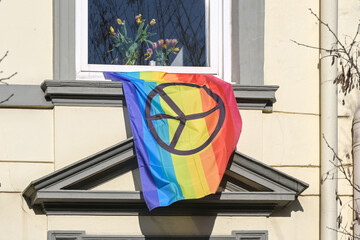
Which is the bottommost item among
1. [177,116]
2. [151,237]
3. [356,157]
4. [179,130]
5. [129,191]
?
[151,237]

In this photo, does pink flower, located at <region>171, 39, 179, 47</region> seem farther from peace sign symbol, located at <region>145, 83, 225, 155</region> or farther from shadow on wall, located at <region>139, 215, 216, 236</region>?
shadow on wall, located at <region>139, 215, 216, 236</region>

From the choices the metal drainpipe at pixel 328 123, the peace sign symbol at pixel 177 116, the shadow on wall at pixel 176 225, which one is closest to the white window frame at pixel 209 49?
the peace sign symbol at pixel 177 116

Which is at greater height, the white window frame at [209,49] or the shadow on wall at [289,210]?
the white window frame at [209,49]

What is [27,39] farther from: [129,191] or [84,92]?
[129,191]

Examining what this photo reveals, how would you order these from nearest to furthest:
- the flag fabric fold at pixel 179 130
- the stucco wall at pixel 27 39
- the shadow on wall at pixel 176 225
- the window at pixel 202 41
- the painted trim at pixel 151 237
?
the flag fabric fold at pixel 179 130, the painted trim at pixel 151 237, the shadow on wall at pixel 176 225, the stucco wall at pixel 27 39, the window at pixel 202 41

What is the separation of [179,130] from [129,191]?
695 millimetres

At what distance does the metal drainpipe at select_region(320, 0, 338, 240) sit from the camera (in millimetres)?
11289

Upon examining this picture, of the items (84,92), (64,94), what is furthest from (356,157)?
(64,94)

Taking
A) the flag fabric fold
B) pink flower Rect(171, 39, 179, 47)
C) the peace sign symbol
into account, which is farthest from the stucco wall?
pink flower Rect(171, 39, 179, 47)

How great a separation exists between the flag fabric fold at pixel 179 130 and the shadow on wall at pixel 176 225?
0.36 meters

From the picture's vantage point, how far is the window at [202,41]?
1138 cm

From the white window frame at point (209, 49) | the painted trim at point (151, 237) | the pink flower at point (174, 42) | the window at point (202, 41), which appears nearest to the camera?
the painted trim at point (151, 237)

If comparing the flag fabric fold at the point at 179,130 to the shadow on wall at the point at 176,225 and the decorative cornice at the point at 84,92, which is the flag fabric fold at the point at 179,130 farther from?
the shadow on wall at the point at 176,225

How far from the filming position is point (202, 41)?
1192 cm
